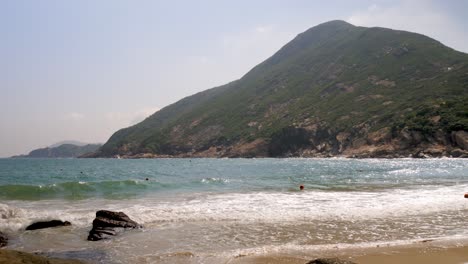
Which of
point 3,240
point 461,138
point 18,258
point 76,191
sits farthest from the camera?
point 461,138

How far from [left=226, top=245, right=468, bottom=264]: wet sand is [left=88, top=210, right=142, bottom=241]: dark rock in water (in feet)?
19.8

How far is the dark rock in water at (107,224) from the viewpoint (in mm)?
13750

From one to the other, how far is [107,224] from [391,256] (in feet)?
33.6

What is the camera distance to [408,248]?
1073cm

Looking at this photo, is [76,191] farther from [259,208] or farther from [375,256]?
[375,256]

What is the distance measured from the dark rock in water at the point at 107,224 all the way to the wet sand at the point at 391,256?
19.8 ft

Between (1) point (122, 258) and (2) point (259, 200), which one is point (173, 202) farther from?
(1) point (122, 258)

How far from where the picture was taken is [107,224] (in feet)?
48.5

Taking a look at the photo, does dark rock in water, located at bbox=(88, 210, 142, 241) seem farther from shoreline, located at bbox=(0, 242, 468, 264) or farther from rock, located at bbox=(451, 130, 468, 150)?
rock, located at bbox=(451, 130, 468, 150)

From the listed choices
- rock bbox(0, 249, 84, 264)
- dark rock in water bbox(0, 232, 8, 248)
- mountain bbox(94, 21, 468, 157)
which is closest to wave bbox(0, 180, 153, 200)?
dark rock in water bbox(0, 232, 8, 248)

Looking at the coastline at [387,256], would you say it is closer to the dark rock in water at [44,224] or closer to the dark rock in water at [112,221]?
the dark rock in water at [112,221]

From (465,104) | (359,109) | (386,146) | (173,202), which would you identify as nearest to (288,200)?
(173,202)

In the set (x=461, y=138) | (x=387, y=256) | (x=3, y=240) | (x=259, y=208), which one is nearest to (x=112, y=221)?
(x=3, y=240)

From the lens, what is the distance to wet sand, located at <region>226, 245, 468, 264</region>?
956cm
